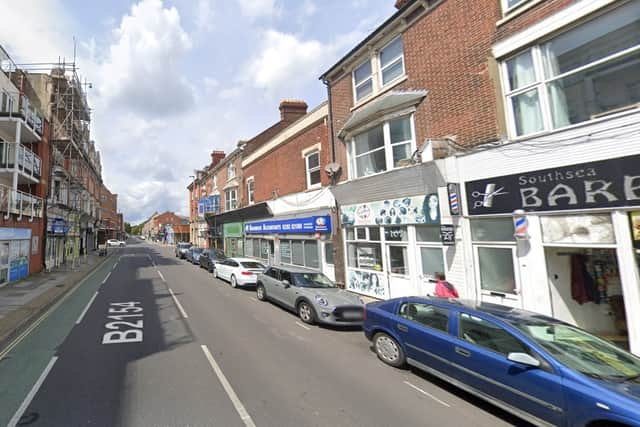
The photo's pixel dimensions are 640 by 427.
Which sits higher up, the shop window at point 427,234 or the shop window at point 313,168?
the shop window at point 313,168

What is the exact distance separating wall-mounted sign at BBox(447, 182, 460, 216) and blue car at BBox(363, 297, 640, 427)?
3.95 meters

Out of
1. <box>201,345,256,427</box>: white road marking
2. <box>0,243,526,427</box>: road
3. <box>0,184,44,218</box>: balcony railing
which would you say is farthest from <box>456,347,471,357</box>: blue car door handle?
<box>0,184,44,218</box>: balcony railing

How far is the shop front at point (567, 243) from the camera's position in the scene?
19.9ft

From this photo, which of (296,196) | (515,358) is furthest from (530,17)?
(296,196)

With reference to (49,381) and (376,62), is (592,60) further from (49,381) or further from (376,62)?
(49,381)

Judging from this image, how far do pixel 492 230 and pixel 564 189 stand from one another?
203 cm

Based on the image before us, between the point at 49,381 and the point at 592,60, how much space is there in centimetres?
1232

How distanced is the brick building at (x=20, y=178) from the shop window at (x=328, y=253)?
15.3 m

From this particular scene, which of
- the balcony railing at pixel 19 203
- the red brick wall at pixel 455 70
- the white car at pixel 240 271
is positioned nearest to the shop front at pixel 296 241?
the white car at pixel 240 271

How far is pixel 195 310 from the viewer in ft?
33.4

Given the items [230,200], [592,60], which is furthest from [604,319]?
[230,200]

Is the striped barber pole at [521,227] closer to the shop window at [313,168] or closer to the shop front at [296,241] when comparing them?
the shop front at [296,241]

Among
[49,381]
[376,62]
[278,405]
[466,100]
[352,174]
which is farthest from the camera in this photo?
[352,174]

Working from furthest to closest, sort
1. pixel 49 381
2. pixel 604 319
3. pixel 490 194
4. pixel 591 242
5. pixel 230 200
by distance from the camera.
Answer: pixel 230 200, pixel 490 194, pixel 604 319, pixel 591 242, pixel 49 381
